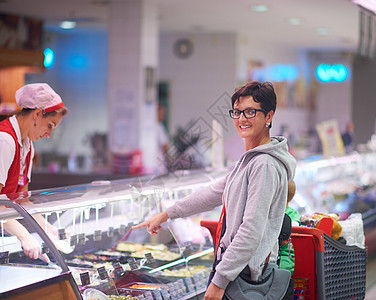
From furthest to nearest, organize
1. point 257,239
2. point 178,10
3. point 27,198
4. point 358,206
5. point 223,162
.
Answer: point 178,10, point 358,206, point 223,162, point 27,198, point 257,239

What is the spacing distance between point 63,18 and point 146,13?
94.1 inches

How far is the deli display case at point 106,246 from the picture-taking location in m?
2.30

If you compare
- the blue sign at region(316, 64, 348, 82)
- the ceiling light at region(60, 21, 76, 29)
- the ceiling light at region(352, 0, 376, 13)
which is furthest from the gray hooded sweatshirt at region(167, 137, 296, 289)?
the blue sign at region(316, 64, 348, 82)

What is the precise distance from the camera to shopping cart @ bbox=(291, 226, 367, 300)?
2770 mm

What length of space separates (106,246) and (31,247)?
0.94 meters

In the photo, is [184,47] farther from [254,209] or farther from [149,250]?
[254,209]

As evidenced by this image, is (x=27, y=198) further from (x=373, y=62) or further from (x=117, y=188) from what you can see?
(x=373, y=62)

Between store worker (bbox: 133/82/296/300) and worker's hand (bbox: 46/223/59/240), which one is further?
worker's hand (bbox: 46/223/59/240)

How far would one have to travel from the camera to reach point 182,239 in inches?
141

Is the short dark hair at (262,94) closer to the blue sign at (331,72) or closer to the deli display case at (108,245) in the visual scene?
the deli display case at (108,245)

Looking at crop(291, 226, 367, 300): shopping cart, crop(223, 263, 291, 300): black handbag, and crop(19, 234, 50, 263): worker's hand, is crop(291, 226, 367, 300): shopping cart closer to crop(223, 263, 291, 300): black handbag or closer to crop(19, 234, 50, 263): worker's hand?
crop(223, 263, 291, 300): black handbag

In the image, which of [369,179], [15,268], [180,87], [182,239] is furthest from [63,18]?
[15,268]

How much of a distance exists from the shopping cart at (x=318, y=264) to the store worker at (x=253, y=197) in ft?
1.39

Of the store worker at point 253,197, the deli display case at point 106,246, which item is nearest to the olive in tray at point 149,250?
the deli display case at point 106,246
